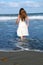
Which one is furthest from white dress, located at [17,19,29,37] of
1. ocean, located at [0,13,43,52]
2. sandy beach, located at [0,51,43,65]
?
sandy beach, located at [0,51,43,65]

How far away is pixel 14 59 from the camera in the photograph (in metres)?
3.14

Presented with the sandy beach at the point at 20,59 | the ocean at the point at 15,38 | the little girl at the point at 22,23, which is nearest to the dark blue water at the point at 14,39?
the ocean at the point at 15,38

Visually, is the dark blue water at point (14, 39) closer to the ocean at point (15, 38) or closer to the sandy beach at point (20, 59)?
the ocean at point (15, 38)

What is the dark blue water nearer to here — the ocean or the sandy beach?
the ocean

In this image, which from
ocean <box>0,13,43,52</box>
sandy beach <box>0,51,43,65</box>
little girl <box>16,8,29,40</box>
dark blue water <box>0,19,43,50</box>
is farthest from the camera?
little girl <box>16,8,29,40</box>

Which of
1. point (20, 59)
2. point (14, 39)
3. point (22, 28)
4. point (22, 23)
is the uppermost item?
point (22, 23)

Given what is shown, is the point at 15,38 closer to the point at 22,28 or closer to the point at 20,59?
the point at 22,28

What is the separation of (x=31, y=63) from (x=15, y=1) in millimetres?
6021

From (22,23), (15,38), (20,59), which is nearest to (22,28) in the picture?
(22,23)

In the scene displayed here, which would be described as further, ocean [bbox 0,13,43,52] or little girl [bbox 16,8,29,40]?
little girl [bbox 16,8,29,40]

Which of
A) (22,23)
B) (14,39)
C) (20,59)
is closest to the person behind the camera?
(20,59)

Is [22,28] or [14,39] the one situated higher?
[22,28]

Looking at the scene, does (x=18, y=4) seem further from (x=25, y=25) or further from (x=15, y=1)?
(x=25, y=25)

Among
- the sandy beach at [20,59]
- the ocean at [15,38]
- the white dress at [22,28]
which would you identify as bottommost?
the ocean at [15,38]
